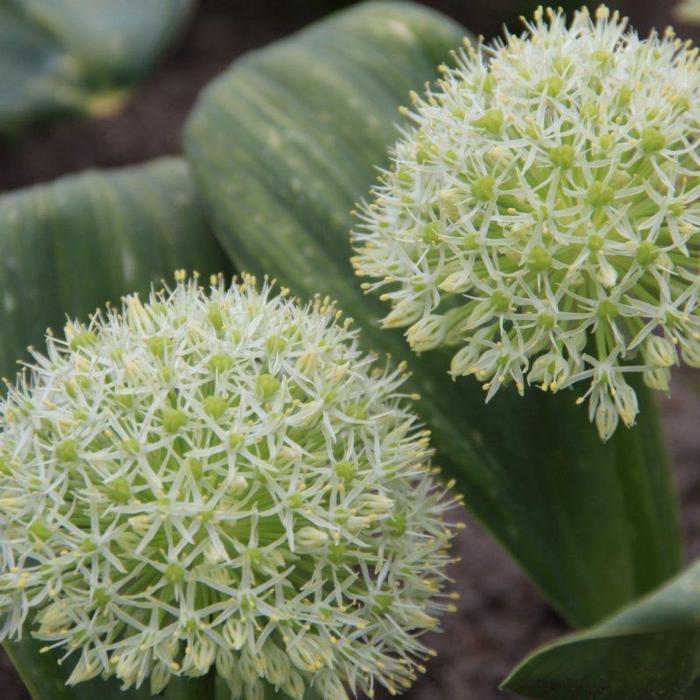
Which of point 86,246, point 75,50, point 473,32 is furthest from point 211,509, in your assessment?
point 473,32

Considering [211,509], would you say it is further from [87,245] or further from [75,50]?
[75,50]

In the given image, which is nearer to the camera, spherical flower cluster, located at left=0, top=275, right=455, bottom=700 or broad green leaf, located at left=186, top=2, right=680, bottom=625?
spherical flower cluster, located at left=0, top=275, right=455, bottom=700

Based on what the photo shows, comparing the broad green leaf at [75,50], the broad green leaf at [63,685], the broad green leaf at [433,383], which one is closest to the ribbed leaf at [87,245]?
the broad green leaf at [433,383]

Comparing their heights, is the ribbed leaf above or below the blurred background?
above

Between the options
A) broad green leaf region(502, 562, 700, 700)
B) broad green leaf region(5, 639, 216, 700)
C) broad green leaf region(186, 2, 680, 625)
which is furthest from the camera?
broad green leaf region(186, 2, 680, 625)

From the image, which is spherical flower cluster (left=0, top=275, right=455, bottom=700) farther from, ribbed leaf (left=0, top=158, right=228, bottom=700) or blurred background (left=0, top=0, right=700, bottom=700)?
blurred background (left=0, top=0, right=700, bottom=700)

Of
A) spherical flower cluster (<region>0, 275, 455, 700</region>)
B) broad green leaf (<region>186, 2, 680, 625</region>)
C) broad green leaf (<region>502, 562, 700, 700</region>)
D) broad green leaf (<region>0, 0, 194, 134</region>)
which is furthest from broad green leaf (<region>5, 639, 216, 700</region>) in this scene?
broad green leaf (<region>0, 0, 194, 134</region>)

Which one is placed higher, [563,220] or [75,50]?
[563,220]
